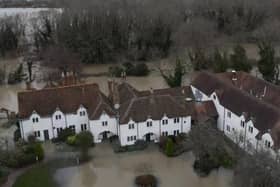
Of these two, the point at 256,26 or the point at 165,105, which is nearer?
the point at 165,105

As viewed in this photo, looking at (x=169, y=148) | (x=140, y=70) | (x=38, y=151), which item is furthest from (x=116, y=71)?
(x=38, y=151)

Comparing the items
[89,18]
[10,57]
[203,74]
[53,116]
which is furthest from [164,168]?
[10,57]

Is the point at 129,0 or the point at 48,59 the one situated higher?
the point at 129,0

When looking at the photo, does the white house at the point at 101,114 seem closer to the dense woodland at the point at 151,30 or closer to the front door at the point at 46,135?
the front door at the point at 46,135

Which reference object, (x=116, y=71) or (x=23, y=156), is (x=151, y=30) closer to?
(x=116, y=71)

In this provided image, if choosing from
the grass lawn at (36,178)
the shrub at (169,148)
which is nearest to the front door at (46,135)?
the grass lawn at (36,178)

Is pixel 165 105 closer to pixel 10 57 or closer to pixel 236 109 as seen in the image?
pixel 236 109

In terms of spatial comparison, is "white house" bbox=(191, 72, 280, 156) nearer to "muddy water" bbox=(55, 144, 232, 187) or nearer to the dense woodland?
"muddy water" bbox=(55, 144, 232, 187)
